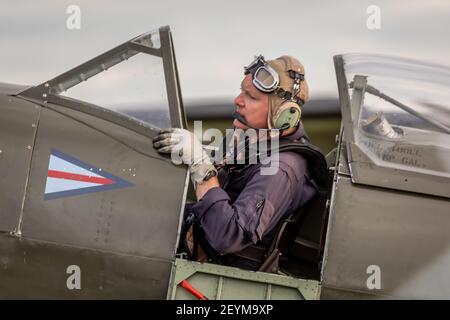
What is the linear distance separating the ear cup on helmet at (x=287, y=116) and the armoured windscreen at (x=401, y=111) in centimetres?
30

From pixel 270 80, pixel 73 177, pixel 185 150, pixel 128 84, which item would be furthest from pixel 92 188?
pixel 270 80

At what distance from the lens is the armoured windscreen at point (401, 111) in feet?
12.9

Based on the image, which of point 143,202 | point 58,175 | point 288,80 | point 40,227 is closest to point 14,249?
point 40,227

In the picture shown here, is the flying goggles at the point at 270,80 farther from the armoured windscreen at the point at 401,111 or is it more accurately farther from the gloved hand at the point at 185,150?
the gloved hand at the point at 185,150

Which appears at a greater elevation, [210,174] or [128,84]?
→ [128,84]

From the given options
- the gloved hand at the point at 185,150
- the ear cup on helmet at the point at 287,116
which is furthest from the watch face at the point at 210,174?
the ear cup on helmet at the point at 287,116

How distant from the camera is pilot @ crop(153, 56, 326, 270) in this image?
3.76 m

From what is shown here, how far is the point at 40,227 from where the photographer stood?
3.67 meters

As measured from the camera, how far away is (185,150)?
3.74 meters

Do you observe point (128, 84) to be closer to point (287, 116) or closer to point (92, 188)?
point (92, 188)

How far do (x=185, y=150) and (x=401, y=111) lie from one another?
48.3 inches

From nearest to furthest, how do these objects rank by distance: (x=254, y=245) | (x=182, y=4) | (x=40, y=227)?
(x=40, y=227), (x=254, y=245), (x=182, y=4)
